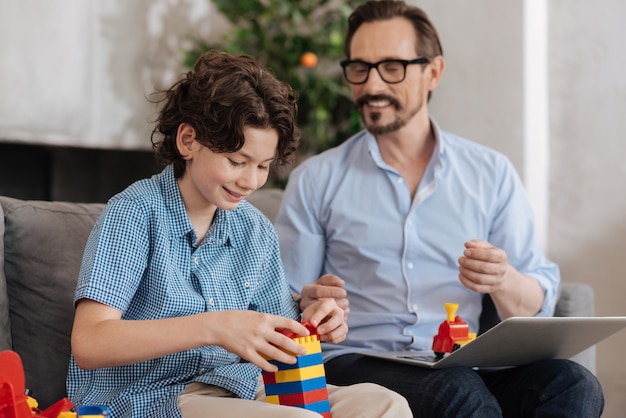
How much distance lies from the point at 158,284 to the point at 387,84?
0.95 meters

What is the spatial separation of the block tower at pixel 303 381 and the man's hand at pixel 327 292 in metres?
0.32

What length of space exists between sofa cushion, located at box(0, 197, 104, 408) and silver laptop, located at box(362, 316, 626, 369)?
25.1 inches

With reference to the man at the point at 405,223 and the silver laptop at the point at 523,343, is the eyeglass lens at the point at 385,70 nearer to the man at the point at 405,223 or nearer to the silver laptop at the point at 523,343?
the man at the point at 405,223

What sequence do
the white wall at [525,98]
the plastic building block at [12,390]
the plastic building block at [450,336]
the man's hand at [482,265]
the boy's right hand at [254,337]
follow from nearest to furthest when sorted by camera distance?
the plastic building block at [12,390] → the boy's right hand at [254,337] → the plastic building block at [450,336] → the man's hand at [482,265] → the white wall at [525,98]

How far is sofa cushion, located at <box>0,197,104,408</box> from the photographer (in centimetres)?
171

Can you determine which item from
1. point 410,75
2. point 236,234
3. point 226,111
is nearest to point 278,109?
point 226,111

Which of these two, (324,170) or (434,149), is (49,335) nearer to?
(324,170)

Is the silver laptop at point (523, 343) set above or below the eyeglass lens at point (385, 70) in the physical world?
below

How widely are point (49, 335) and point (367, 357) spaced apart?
26.1 inches

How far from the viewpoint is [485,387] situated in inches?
67.2

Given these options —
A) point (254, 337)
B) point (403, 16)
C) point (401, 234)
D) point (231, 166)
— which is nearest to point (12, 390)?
point (254, 337)

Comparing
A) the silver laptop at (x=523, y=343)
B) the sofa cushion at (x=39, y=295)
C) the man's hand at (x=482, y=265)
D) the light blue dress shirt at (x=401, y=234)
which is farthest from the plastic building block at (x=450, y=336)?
the sofa cushion at (x=39, y=295)

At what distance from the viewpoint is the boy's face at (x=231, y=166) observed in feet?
4.72

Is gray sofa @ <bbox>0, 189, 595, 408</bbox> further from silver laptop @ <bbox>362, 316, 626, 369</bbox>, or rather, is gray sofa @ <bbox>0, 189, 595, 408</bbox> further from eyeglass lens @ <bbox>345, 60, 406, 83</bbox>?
eyeglass lens @ <bbox>345, 60, 406, 83</bbox>
